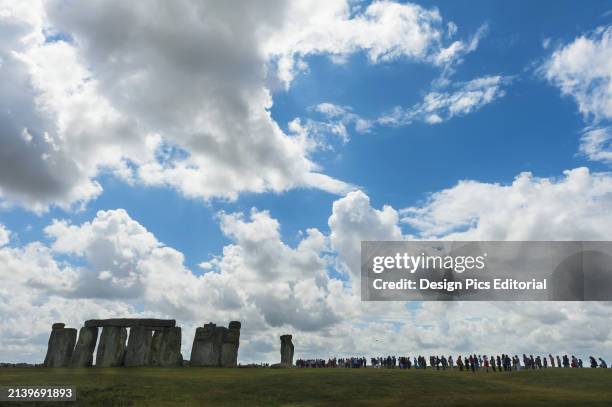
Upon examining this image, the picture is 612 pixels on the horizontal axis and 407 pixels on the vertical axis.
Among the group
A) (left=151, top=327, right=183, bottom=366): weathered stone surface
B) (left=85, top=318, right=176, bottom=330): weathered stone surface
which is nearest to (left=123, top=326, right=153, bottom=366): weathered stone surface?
(left=85, top=318, right=176, bottom=330): weathered stone surface

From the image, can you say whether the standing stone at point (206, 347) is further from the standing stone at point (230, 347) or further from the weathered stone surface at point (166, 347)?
the weathered stone surface at point (166, 347)

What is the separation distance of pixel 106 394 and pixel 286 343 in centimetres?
2321

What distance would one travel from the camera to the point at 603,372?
108ft

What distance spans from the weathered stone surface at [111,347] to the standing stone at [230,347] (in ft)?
26.2

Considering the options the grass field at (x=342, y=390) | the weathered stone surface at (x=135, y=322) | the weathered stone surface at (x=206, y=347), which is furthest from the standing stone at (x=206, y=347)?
the grass field at (x=342, y=390)

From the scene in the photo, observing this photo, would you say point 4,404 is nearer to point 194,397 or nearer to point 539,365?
point 194,397

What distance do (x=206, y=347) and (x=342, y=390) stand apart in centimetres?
1983

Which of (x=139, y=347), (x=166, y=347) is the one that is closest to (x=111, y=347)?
(x=139, y=347)

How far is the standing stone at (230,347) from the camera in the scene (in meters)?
42.0

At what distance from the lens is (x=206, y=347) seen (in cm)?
4181

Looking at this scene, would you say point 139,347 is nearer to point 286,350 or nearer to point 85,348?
point 85,348

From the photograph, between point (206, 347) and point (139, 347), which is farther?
point (206, 347)

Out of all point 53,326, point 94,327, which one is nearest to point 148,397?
point 94,327

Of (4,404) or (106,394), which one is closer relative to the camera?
(4,404)
